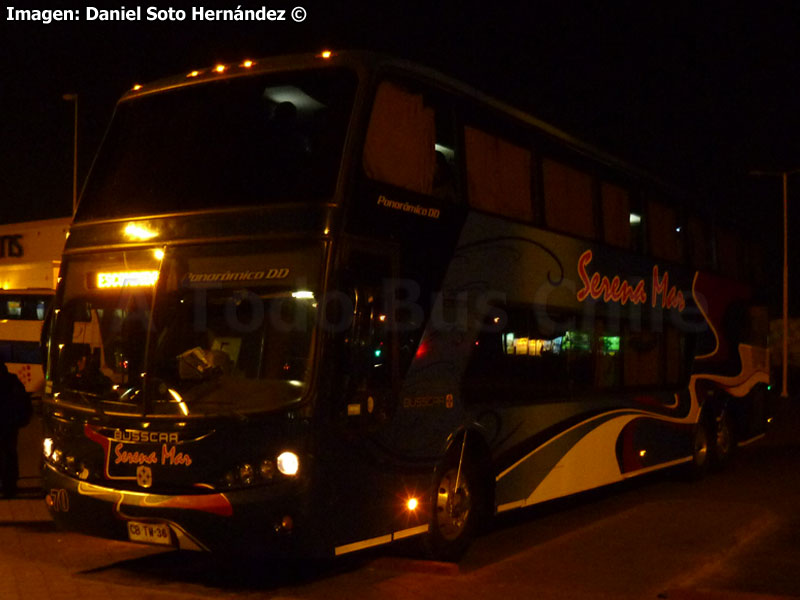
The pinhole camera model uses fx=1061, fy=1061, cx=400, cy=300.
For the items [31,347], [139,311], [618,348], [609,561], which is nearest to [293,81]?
[139,311]

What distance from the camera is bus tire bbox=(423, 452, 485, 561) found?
9.12 m

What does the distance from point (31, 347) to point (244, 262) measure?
1126 inches

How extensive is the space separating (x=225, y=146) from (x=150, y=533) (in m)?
3.10

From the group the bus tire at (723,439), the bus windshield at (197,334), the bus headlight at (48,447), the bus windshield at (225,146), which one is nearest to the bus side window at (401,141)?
the bus windshield at (225,146)

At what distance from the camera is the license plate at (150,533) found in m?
7.84

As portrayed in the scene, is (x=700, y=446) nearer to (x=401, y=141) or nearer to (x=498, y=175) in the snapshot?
(x=498, y=175)

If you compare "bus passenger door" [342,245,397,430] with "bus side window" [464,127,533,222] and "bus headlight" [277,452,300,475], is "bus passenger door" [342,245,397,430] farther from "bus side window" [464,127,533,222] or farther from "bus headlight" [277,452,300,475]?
"bus side window" [464,127,533,222]

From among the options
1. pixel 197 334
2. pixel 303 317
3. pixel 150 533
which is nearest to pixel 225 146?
pixel 197 334

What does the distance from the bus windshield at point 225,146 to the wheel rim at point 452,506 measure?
294cm

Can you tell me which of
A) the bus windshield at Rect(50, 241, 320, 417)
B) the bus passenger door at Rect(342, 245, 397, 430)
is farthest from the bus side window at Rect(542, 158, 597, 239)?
the bus windshield at Rect(50, 241, 320, 417)

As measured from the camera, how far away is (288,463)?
7.59 meters

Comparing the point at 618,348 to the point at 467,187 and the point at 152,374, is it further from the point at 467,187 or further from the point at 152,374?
the point at 152,374

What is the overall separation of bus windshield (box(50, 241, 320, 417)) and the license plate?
2.76ft

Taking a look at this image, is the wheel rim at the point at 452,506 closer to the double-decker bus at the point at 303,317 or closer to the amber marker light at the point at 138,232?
the double-decker bus at the point at 303,317
